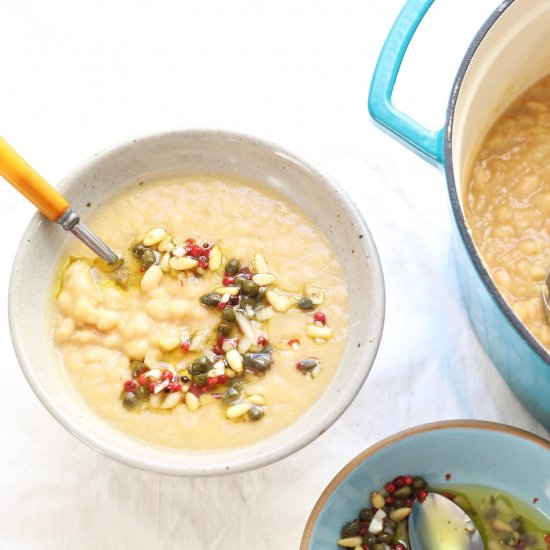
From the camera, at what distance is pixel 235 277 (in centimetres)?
205

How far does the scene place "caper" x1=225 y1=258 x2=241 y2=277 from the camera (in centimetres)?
204

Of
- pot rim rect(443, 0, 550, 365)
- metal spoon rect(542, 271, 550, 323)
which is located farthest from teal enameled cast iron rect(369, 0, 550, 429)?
metal spoon rect(542, 271, 550, 323)

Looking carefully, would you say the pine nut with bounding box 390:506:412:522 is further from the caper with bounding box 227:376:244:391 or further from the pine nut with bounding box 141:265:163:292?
the pine nut with bounding box 141:265:163:292

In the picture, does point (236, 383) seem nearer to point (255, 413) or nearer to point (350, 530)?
point (255, 413)

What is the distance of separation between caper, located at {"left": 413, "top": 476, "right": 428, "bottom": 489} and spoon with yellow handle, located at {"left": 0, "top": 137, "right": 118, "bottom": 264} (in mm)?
792

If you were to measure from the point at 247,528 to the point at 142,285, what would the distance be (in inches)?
22.7

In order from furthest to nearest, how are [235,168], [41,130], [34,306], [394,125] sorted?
[41,130], [235,168], [34,306], [394,125]

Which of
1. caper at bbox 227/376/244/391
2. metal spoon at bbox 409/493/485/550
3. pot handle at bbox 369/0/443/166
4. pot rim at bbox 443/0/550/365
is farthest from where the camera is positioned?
metal spoon at bbox 409/493/485/550

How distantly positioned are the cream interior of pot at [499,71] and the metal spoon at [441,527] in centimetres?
68

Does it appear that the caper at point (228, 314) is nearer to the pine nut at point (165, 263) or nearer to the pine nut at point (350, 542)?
the pine nut at point (165, 263)

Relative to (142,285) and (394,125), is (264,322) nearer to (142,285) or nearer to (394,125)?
(142,285)

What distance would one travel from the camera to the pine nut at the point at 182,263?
203cm

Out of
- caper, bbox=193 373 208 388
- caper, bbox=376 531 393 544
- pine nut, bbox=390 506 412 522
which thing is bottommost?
caper, bbox=376 531 393 544

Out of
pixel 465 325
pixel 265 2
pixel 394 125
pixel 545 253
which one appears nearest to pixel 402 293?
pixel 465 325
